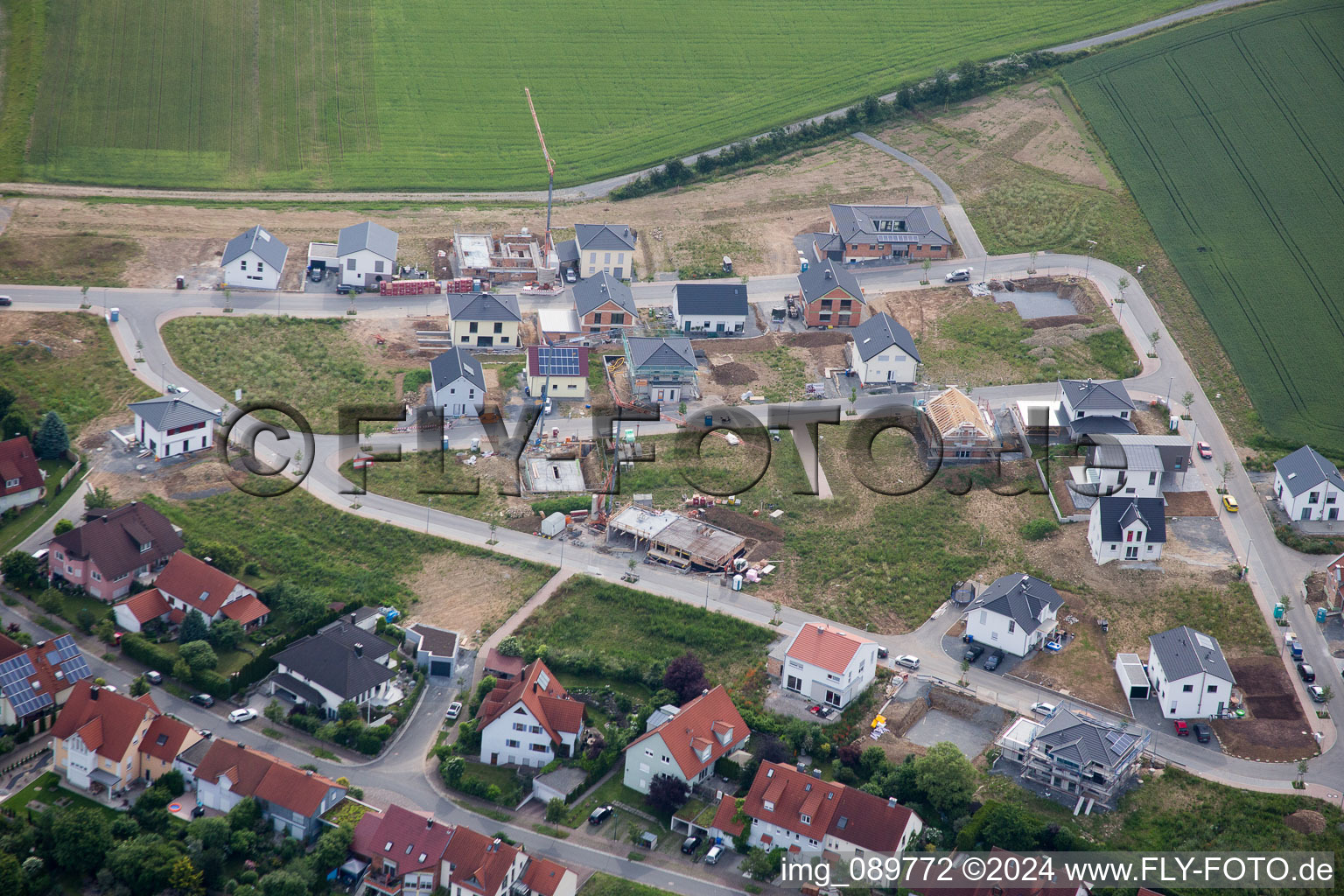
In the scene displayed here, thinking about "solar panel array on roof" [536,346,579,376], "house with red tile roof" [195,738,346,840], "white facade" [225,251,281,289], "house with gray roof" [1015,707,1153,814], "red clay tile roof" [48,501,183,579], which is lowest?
"house with red tile roof" [195,738,346,840]

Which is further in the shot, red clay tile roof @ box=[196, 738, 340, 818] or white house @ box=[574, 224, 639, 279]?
white house @ box=[574, 224, 639, 279]

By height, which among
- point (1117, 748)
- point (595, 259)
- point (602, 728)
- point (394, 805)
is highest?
point (595, 259)

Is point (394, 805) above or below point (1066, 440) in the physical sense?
below

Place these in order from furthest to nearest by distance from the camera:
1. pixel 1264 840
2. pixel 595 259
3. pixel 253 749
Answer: pixel 595 259 < pixel 253 749 < pixel 1264 840

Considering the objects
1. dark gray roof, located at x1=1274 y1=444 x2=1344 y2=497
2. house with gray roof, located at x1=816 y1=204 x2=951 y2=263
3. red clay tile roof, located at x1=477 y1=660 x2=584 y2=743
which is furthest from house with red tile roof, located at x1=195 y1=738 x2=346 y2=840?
house with gray roof, located at x1=816 y1=204 x2=951 y2=263

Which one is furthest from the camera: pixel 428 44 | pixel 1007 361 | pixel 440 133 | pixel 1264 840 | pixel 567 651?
pixel 428 44

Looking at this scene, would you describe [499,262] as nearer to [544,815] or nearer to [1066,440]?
[1066,440]

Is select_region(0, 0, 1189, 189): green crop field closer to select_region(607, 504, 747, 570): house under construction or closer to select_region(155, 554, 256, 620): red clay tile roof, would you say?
select_region(607, 504, 747, 570): house under construction

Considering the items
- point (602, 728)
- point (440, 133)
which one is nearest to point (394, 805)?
point (602, 728)
